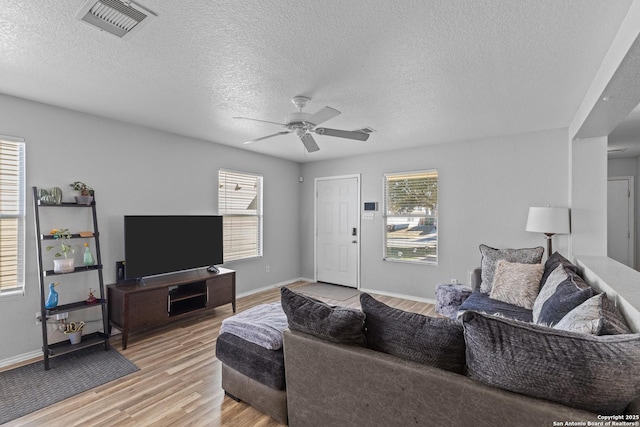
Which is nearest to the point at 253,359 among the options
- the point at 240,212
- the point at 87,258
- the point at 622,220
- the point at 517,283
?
the point at 87,258

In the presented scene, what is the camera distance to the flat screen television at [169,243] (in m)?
3.50

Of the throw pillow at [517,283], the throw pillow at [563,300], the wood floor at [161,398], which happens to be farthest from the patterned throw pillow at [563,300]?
the wood floor at [161,398]

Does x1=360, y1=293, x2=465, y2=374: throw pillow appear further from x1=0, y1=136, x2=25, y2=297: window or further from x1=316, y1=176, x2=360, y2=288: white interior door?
x1=316, y1=176, x2=360, y2=288: white interior door

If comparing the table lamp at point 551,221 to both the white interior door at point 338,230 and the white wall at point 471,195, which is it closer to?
the white wall at point 471,195

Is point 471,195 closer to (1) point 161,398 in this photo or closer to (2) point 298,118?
(2) point 298,118

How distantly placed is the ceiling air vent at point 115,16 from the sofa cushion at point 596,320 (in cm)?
265

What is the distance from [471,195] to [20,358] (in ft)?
18.1

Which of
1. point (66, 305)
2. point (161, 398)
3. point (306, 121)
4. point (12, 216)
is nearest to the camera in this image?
point (161, 398)

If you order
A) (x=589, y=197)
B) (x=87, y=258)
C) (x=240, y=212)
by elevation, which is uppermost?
(x=589, y=197)

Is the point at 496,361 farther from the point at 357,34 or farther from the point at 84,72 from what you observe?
the point at 84,72

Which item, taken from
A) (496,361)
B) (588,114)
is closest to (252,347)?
(496,361)

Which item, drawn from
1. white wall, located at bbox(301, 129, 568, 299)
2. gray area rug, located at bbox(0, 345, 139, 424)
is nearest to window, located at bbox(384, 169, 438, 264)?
white wall, located at bbox(301, 129, 568, 299)

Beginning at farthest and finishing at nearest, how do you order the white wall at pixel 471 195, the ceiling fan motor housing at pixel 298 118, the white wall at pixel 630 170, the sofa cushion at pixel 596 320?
the white wall at pixel 630 170
the white wall at pixel 471 195
the ceiling fan motor housing at pixel 298 118
the sofa cushion at pixel 596 320

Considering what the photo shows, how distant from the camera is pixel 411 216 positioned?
16.7ft
